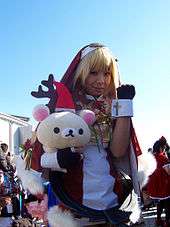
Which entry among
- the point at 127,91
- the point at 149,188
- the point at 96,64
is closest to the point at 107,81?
the point at 96,64

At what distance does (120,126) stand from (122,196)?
356 mm

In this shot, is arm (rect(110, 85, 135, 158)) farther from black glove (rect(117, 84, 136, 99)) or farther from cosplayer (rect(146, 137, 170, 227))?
cosplayer (rect(146, 137, 170, 227))

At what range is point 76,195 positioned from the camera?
2238mm

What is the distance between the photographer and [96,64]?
2.49 metres

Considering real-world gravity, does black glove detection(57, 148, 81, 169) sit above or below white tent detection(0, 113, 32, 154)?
above

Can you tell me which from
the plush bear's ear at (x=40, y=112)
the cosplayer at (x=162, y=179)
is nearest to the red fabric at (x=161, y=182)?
the cosplayer at (x=162, y=179)

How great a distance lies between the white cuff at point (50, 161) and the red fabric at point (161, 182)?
4.53m

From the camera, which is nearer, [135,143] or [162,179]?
[135,143]

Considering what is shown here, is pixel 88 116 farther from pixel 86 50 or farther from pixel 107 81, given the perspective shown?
pixel 86 50

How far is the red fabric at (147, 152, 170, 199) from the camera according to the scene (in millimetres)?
6656

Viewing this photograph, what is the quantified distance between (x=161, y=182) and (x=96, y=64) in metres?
4.62

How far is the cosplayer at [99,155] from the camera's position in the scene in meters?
2.20

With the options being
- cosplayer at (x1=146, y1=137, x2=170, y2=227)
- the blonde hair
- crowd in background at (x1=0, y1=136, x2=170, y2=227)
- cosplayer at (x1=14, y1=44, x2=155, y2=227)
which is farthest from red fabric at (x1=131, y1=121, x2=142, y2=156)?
cosplayer at (x1=146, y1=137, x2=170, y2=227)

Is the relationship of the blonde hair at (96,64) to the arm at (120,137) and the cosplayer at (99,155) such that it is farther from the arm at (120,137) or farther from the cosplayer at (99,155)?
the arm at (120,137)
